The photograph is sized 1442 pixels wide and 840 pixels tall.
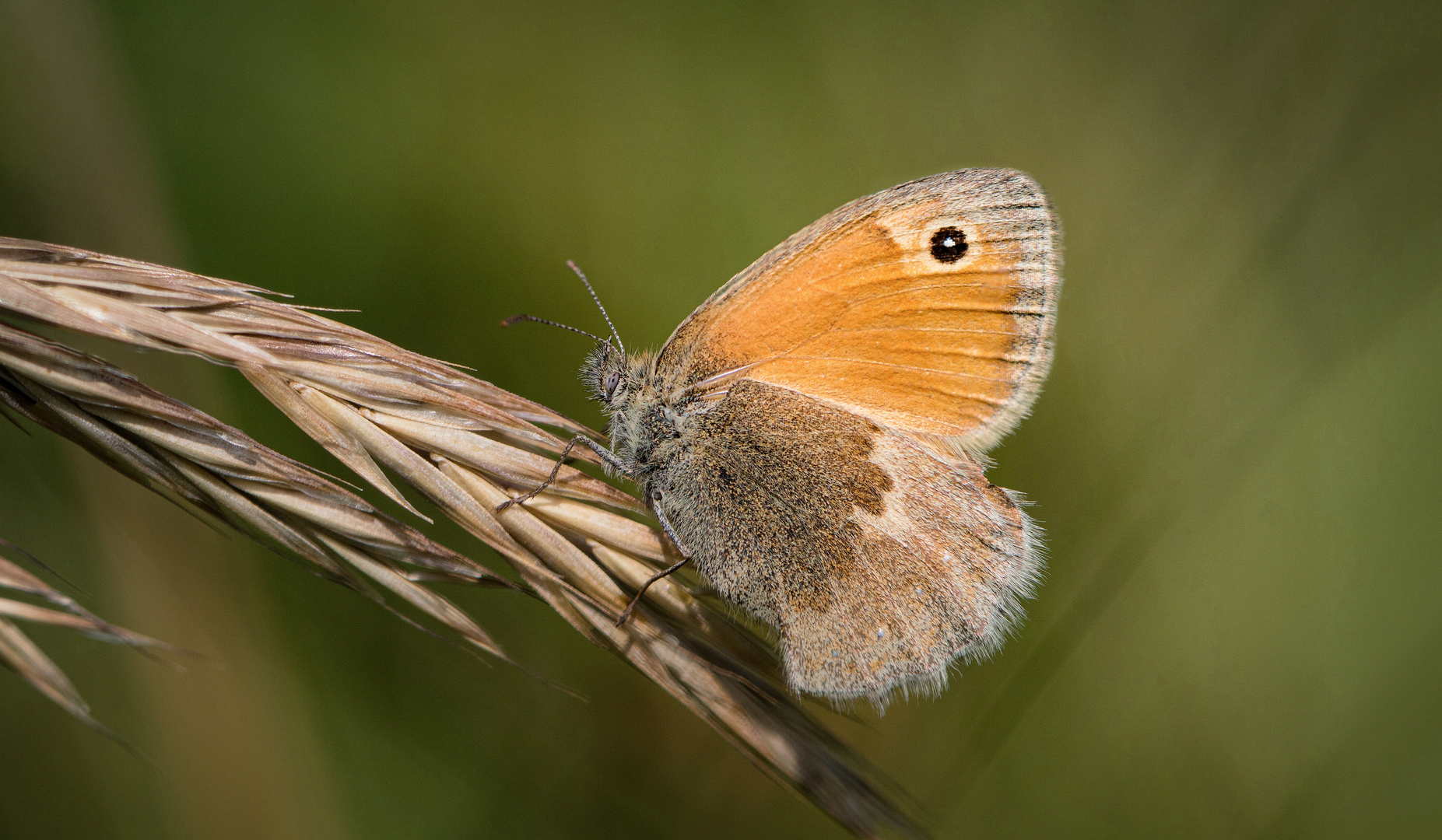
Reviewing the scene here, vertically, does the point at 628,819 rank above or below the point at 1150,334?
below

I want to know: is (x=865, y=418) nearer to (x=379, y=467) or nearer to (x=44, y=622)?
(x=379, y=467)

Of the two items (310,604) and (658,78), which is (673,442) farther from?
(658,78)

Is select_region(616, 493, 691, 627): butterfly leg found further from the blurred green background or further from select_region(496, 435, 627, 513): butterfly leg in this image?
the blurred green background

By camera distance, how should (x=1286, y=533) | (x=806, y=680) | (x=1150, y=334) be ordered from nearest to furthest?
1. (x=806, y=680)
2. (x=1286, y=533)
3. (x=1150, y=334)

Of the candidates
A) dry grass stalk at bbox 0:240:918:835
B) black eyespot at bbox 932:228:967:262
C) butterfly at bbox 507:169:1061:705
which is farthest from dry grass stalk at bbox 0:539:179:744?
black eyespot at bbox 932:228:967:262

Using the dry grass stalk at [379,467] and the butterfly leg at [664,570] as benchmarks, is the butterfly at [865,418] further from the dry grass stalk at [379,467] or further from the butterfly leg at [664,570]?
the dry grass stalk at [379,467]

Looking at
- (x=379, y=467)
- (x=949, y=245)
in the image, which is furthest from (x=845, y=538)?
(x=379, y=467)

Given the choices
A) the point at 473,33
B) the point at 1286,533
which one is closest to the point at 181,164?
the point at 473,33
